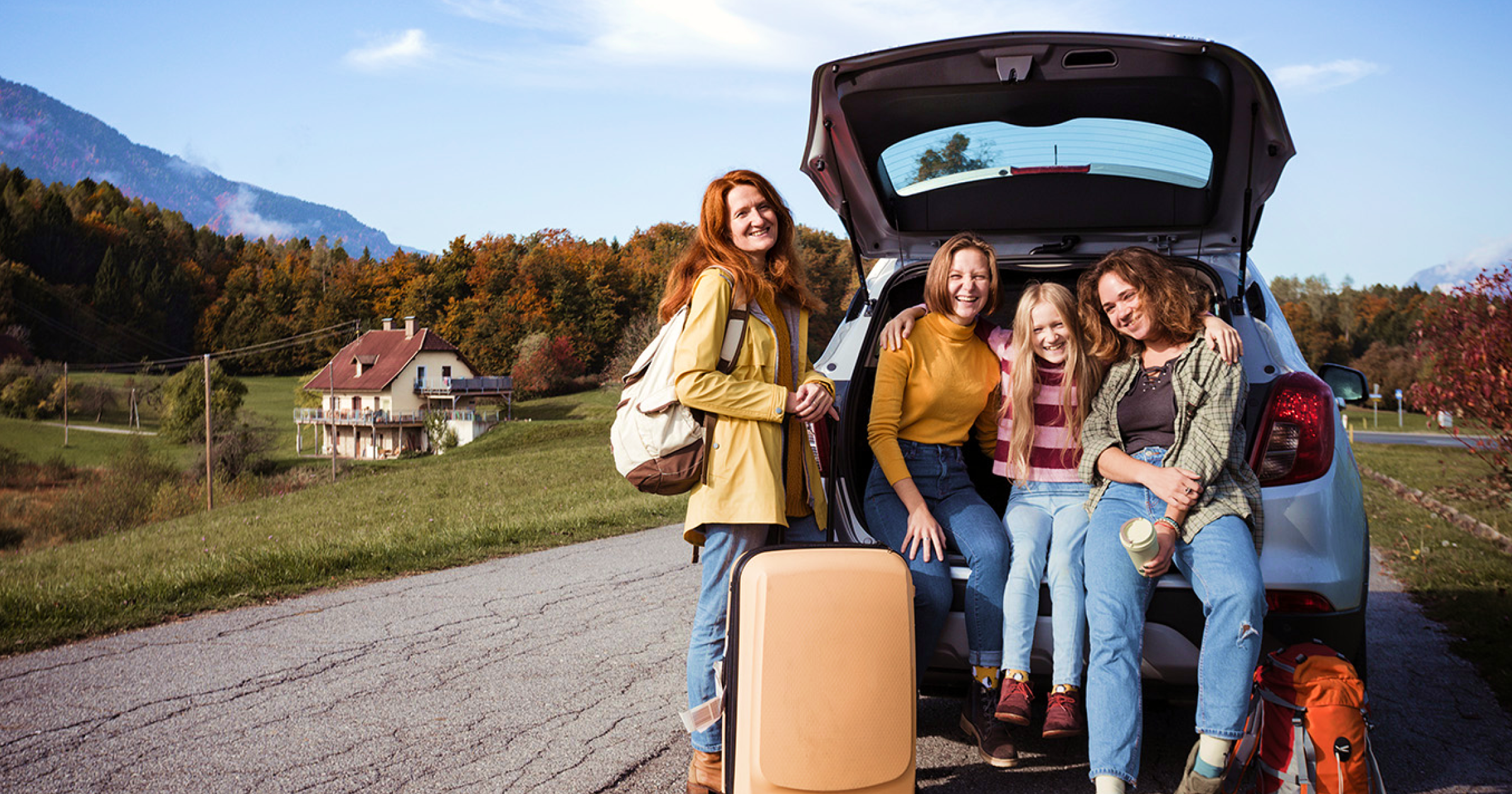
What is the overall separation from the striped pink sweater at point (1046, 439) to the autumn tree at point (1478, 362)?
818 cm

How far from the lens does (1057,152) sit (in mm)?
3527

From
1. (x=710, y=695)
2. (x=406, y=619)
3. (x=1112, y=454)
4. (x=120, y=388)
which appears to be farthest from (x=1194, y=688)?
(x=120, y=388)

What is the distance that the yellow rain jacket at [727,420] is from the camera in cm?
256

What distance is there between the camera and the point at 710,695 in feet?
8.71

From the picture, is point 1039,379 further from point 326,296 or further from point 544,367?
point 326,296

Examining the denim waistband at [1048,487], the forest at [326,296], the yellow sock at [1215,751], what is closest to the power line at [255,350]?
the forest at [326,296]

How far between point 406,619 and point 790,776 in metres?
3.45

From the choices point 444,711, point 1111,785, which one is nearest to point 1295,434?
point 1111,785

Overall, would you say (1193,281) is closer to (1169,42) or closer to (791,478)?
(1169,42)

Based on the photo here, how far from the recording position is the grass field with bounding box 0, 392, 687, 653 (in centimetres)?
513

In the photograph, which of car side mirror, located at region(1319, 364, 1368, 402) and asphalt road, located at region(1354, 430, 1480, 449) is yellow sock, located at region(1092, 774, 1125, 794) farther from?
asphalt road, located at region(1354, 430, 1480, 449)

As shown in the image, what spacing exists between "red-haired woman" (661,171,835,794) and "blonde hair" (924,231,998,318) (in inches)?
17.6

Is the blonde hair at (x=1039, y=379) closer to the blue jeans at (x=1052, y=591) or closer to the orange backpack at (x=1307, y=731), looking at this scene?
the blue jeans at (x=1052, y=591)

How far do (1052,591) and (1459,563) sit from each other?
577 cm
